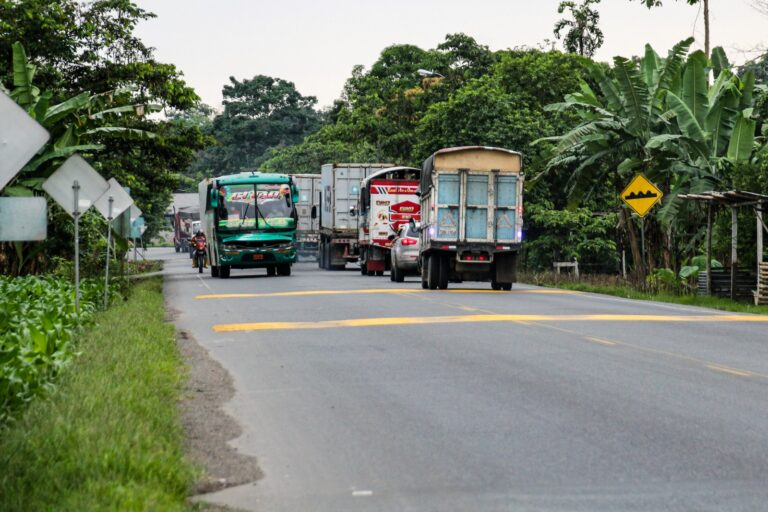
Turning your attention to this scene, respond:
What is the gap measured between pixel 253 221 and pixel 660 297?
50.4 feet

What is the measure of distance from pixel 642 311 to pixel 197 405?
44.7ft

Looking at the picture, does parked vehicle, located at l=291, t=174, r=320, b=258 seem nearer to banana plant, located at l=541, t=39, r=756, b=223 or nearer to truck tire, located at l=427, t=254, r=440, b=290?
banana plant, located at l=541, t=39, r=756, b=223

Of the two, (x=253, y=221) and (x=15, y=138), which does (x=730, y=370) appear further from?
(x=253, y=221)

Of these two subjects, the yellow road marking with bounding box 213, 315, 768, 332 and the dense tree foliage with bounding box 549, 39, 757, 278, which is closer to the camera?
the yellow road marking with bounding box 213, 315, 768, 332

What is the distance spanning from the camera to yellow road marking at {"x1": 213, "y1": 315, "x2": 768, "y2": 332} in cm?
1816

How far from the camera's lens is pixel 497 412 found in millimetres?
9734

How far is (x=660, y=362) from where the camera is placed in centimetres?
1315

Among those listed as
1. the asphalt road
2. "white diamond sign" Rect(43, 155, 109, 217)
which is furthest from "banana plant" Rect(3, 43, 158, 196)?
the asphalt road

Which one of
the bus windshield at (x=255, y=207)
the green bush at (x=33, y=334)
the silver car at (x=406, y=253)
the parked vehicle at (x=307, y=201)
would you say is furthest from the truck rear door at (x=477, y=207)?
the parked vehicle at (x=307, y=201)

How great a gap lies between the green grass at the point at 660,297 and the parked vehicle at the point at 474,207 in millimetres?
3036

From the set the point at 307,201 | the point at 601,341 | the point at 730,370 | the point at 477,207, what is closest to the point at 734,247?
the point at 477,207

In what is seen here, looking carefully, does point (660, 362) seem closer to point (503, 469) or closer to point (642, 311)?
point (503, 469)

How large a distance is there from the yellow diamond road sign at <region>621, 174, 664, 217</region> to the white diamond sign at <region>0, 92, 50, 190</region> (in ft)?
75.1

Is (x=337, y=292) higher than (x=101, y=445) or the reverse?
the reverse
